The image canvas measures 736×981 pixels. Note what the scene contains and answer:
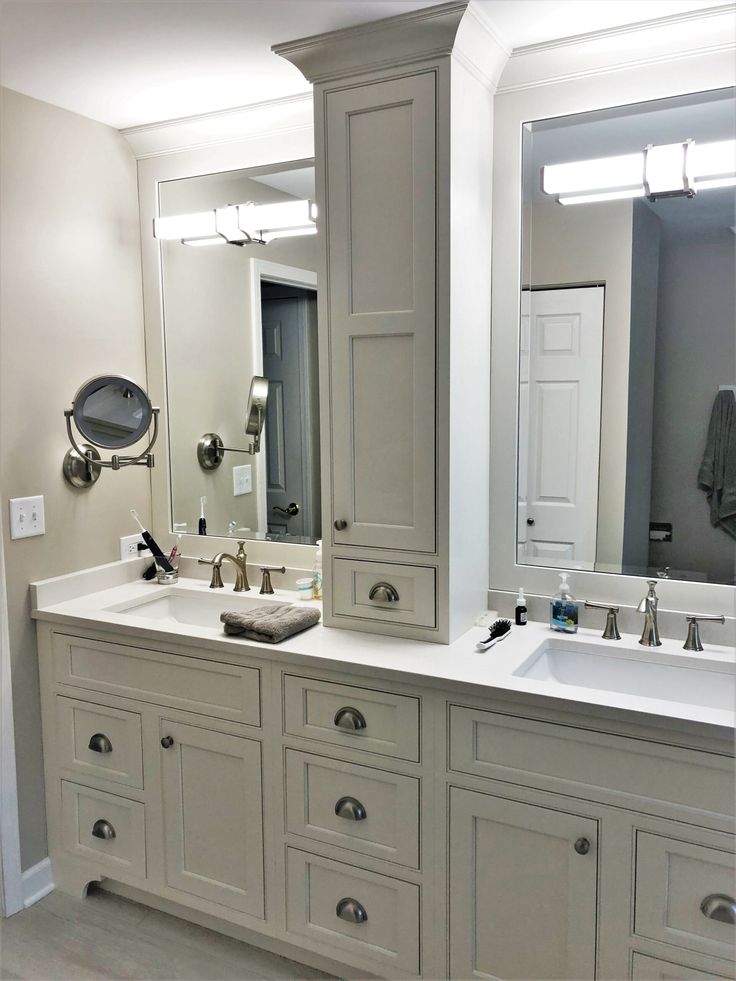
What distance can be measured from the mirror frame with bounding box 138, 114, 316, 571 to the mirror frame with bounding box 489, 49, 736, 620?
60 centimetres

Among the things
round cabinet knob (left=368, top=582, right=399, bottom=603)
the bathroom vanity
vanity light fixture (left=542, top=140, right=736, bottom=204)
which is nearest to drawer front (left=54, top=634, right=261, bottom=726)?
the bathroom vanity

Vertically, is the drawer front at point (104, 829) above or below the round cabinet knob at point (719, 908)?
below

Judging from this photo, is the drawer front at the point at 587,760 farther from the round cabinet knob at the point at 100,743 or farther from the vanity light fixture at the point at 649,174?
the vanity light fixture at the point at 649,174

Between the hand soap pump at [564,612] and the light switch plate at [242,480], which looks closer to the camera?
the hand soap pump at [564,612]

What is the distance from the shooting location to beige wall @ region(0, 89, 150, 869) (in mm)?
2293

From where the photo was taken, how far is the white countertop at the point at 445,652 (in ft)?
5.48

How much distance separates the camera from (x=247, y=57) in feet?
6.78

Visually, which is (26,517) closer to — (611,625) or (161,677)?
(161,677)

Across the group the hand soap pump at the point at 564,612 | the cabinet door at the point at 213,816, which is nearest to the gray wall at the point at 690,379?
the hand soap pump at the point at 564,612

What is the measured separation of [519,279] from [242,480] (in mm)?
1065

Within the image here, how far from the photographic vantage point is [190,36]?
6.39ft

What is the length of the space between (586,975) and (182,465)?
1858 millimetres

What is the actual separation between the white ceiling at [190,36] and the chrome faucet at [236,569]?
1347 millimetres

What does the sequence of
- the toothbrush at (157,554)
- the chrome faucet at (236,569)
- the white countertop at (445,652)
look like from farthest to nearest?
the toothbrush at (157,554)
the chrome faucet at (236,569)
the white countertop at (445,652)
